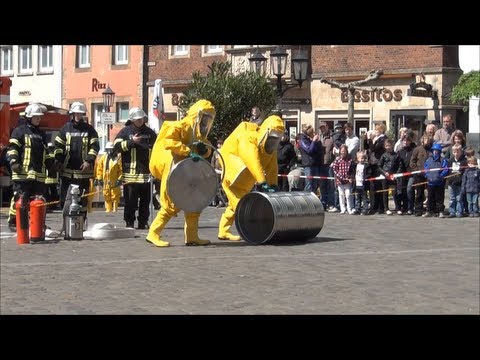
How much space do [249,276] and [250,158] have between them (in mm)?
3758

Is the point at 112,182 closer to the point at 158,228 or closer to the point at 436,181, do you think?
the point at 436,181

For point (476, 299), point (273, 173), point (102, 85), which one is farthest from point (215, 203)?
point (102, 85)

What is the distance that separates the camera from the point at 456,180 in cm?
1942

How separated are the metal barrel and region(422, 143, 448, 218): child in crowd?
5170 mm

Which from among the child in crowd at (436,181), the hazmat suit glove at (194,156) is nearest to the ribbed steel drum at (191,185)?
the hazmat suit glove at (194,156)

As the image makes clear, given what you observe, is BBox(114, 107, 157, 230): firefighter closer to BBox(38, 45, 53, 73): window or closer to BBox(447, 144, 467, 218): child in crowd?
BBox(447, 144, 467, 218): child in crowd

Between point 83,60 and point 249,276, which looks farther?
point 83,60

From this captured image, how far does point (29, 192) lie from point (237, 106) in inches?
645

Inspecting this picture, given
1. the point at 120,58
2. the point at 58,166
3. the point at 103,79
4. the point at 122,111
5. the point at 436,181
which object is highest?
the point at 120,58

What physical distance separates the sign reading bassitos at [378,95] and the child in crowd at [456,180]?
15.4m

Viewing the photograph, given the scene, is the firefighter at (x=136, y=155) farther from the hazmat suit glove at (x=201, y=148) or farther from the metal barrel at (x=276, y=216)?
the metal barrel at (x=276, y=216)

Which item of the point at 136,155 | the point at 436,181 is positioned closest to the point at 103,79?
the point at 436,181

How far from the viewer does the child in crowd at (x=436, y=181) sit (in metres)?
19.7

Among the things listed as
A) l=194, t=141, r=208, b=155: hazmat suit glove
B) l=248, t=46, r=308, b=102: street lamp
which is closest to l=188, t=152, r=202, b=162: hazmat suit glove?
l=194, t=141, r=208, b=155: hazmat suit glove
